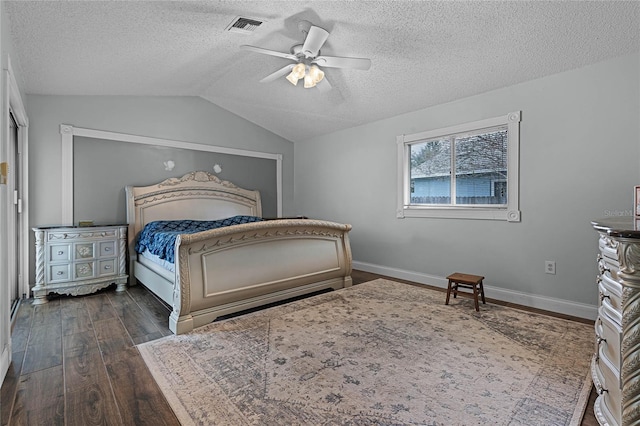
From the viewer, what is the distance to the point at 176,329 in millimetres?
2576

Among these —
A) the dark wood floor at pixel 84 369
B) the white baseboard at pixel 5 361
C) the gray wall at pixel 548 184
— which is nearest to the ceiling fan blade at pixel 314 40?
the gray wall at pixel 548 184

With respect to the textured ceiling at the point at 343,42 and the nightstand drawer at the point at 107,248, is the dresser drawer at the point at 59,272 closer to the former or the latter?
the nightstand drawer at the point at 107,248

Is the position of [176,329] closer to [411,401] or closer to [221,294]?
[221,294]

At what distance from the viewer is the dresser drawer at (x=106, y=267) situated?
381 cm

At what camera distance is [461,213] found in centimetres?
383

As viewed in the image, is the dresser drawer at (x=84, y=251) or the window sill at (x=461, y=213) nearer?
the window sill at (x=461, y=213)

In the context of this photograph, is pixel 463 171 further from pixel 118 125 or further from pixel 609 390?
pixel 118 125

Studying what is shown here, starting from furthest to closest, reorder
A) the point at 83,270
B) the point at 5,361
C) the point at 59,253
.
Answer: the point at 83,270
the point at 59,253
the point at 5,361

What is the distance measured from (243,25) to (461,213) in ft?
10.3

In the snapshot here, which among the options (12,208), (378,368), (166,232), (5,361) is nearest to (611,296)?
(378,368)

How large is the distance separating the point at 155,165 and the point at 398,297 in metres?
3.93

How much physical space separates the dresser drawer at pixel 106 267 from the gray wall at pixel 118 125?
0.81 m

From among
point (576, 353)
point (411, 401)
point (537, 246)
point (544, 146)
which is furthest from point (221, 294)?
point (544, 146)

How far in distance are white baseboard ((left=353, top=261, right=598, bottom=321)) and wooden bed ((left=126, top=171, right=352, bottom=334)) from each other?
3.16 feet
